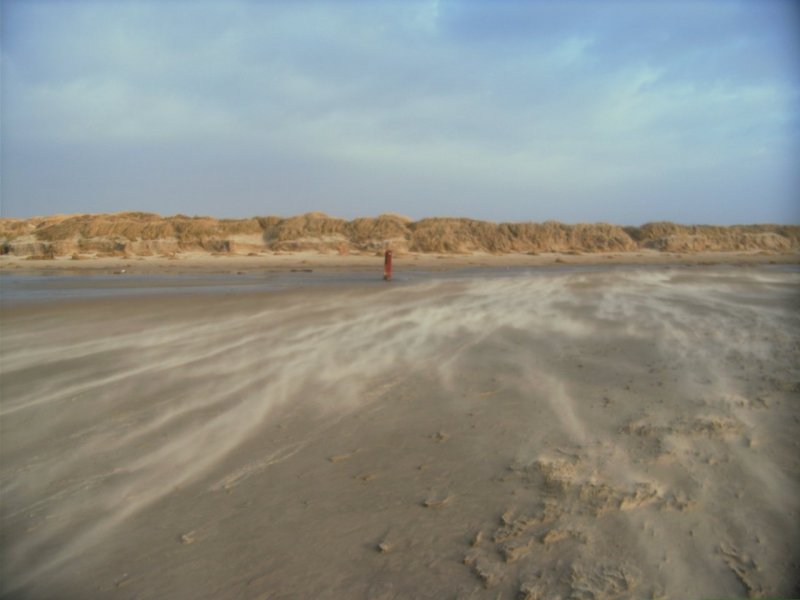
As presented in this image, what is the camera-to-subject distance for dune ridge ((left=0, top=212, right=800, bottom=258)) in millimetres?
30031

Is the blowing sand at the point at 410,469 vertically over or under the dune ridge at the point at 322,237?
under

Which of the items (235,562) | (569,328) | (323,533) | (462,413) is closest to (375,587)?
(323,533)

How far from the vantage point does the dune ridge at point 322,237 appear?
Answer: 30.0 m

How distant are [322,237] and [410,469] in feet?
96.2

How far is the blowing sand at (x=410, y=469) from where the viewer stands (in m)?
1.67

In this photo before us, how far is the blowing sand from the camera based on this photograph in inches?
65.8

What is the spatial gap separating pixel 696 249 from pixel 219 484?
131 feet

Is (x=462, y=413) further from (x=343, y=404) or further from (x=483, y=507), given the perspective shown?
(x=483, y=507)

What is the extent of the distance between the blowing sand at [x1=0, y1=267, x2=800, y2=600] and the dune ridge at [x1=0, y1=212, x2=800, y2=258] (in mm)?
25290

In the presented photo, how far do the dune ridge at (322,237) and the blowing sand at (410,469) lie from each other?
25.3 metres

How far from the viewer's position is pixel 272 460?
2.55 meters

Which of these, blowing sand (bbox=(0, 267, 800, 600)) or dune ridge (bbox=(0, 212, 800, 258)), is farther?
dune ridge (bbox=(0, 212, 800, 258))

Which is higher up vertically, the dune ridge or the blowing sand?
the dune ridge

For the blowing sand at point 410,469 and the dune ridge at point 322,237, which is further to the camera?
the dune ridge at point 322,237
